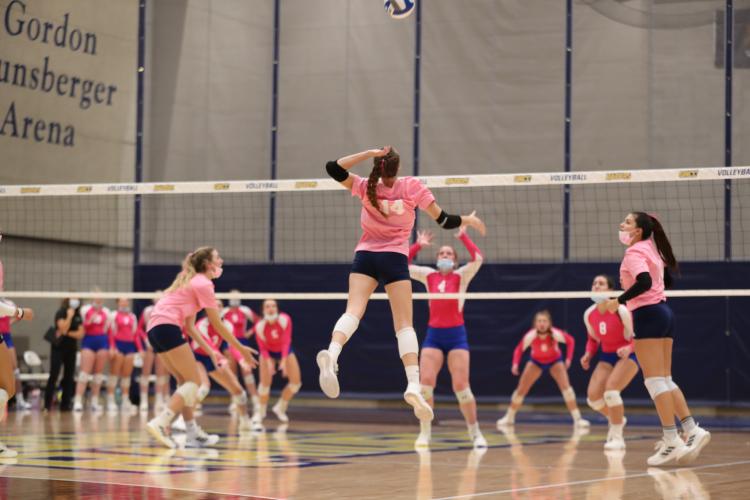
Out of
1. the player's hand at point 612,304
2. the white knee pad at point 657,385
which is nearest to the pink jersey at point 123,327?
the white knee pad at point 657,385

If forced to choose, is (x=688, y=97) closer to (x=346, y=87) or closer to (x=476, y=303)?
(x=476, y=303)

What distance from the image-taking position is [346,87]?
68.2 feet

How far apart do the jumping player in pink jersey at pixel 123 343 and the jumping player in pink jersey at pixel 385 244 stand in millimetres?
11697

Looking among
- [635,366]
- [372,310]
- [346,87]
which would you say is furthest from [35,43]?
[635,366]

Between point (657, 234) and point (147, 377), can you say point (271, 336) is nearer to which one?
point (147, 377)

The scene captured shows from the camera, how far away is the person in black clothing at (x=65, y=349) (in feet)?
58.0

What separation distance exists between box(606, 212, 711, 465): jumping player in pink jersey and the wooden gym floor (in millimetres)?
241

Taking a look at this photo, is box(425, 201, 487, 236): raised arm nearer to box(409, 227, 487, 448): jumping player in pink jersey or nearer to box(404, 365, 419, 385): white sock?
box(404, 365, 419, 385): white sock

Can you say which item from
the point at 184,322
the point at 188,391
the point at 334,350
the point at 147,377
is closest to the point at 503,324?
the point at 147,377

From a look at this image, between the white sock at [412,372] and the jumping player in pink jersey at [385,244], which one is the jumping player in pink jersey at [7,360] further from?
the white sock at [412,372]

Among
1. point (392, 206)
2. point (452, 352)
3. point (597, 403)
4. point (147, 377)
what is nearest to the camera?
point (392, 206)

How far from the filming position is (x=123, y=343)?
18578 mm

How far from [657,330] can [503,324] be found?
31.6ft

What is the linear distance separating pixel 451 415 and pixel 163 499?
1091cm
